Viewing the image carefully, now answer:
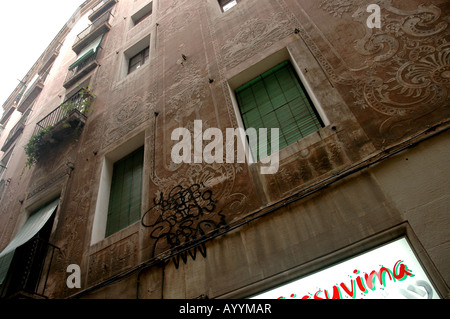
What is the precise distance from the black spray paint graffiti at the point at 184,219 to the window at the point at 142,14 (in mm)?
8155

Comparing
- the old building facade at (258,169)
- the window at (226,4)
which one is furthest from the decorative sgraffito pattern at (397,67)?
the window at (226,4)

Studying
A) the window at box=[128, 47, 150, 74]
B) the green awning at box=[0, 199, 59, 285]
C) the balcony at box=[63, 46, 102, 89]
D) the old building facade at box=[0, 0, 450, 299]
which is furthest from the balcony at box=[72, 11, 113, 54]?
the green awning at box=[0, 199, 59, 285]

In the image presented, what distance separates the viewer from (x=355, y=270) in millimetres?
2703

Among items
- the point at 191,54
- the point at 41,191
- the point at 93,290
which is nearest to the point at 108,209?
the point at 93,290

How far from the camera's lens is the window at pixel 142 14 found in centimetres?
1032

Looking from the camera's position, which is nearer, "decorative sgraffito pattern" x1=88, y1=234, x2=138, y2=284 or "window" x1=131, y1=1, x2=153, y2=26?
"decorative sgraffito pattern" x1=88, y1=234, x2=138, y2=284

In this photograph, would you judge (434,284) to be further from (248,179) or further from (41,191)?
(41,191)

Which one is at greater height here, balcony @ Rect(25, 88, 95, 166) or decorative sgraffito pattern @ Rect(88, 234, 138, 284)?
balcony @ Rect(25, 88, 95, 166)

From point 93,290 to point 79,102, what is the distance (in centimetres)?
576

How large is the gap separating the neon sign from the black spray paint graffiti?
4.11 ft

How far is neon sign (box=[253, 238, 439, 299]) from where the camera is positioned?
240cm

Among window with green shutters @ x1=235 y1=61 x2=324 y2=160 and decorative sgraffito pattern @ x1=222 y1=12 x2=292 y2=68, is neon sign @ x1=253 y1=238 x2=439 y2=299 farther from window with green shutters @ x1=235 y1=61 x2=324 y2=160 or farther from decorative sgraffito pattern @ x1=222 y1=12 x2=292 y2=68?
decorative sgraffito pattern @ x1=222 y1=12 x2=292 y2=68

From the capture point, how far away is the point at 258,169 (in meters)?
4.05

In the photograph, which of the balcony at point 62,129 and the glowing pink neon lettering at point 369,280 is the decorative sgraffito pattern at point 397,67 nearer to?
the glowing pink neon lettering at point 369,280
